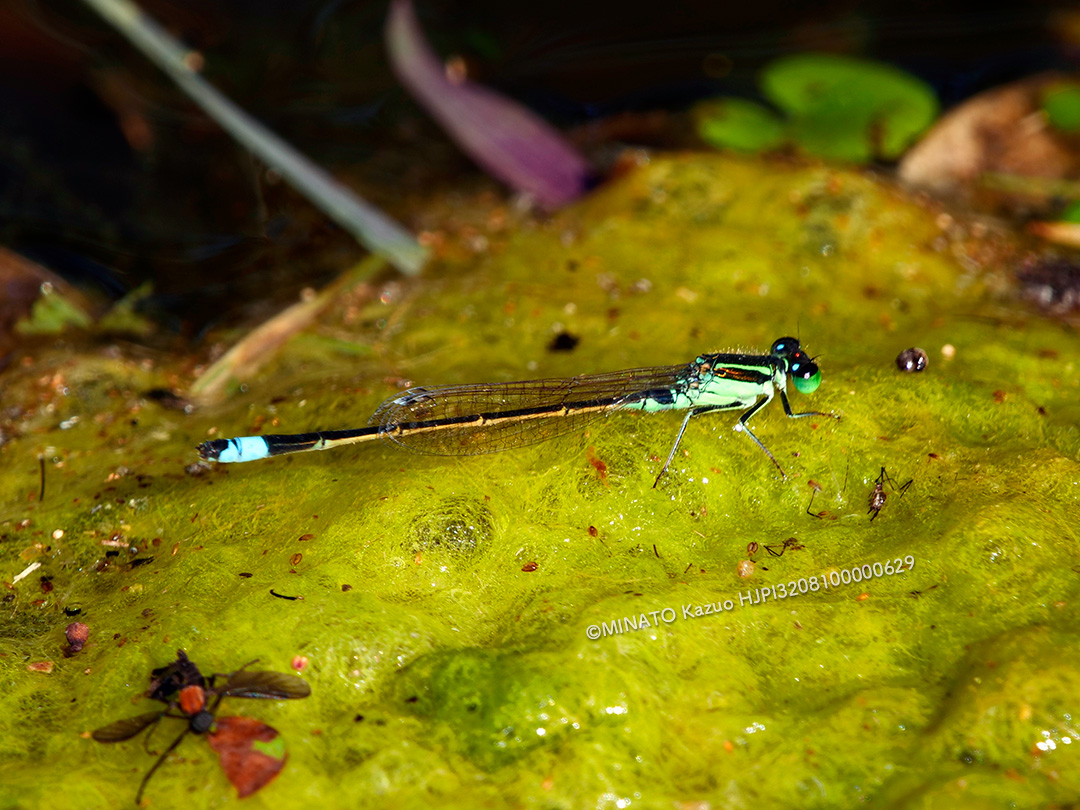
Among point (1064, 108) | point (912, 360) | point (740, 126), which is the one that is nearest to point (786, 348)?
point (912, 360)

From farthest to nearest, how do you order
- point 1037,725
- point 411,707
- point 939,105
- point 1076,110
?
point 939,105 → point 1076,110 → point 411,707 → point 1037,725

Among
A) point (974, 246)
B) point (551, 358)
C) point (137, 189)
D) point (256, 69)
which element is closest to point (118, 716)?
point (551, 358)

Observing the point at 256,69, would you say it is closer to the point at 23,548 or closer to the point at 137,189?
the point at 137,189

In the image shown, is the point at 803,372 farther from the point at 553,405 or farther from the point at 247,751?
the point at 247,751

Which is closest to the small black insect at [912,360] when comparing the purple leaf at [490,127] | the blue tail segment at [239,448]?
the purple leaf at [490,127]

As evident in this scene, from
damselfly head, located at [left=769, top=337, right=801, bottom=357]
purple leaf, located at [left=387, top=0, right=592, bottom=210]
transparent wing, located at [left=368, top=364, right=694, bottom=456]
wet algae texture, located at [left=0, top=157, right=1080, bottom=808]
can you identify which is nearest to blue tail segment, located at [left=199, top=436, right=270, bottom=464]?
wet algae texture, located at [left=0, top=157, right=1080, bottom=808]
